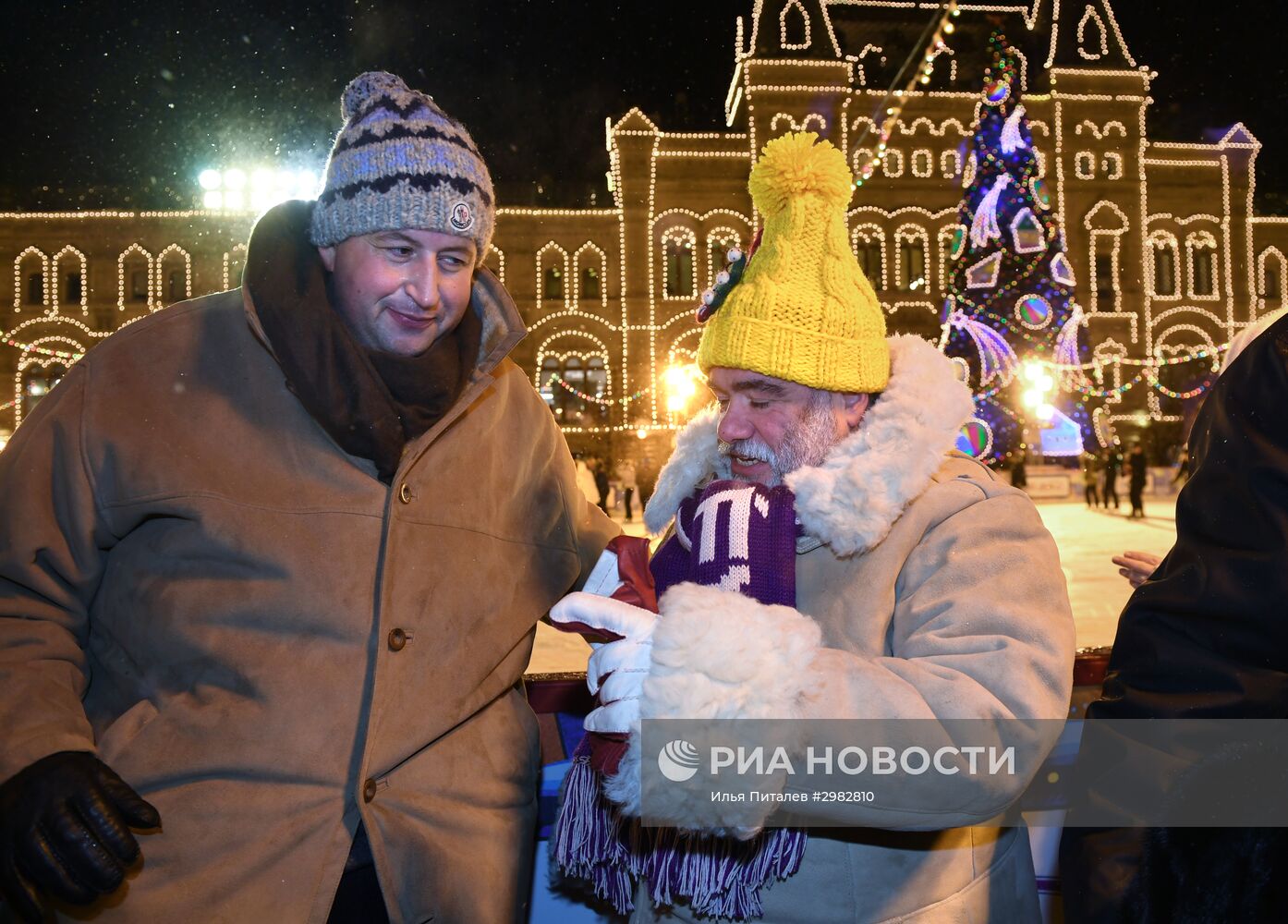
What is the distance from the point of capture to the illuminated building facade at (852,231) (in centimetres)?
2628

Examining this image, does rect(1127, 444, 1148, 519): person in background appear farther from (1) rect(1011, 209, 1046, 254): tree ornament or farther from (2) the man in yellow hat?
(2) the man in yellow hat

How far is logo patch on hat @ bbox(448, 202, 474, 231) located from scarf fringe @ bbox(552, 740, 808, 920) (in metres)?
1.10

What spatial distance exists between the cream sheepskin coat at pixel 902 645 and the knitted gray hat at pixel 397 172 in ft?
2.98

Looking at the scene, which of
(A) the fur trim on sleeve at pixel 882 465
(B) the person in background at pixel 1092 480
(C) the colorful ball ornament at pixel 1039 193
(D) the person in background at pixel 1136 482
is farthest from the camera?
(C) the colorful ball ornament at pixel 1039 193

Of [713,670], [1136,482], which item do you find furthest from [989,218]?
[713,670]

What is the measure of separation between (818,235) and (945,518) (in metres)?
0.57

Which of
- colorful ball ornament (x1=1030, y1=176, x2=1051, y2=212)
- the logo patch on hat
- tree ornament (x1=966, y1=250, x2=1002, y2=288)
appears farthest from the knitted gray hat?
colorful ball ornament (x1=1030, y1=176, x2=1051, y2=212)

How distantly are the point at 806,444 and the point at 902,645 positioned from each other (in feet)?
1.40

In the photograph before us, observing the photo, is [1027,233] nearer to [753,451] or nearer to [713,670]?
[753,451]

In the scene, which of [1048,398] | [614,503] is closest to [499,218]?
[614,503]

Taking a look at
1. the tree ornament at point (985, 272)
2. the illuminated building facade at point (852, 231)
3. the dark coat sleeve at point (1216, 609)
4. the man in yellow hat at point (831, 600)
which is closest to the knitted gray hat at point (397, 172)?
the man in yellow hat at point (831, 600)

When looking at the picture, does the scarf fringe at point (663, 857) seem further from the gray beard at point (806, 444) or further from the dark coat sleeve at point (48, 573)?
the dark coat sleeve at point (48, 573)

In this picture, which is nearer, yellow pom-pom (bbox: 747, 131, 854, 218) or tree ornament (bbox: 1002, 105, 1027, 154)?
yellow pom-pom (bbox: 747, 131, 854, 218)

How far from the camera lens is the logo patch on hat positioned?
1843 mm
